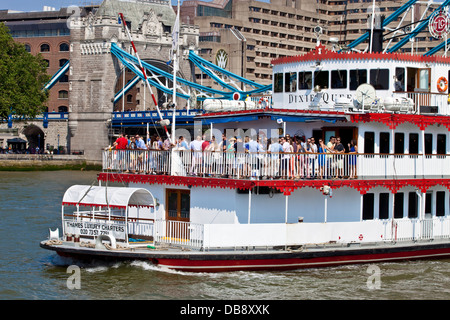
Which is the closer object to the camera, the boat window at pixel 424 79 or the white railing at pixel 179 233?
the white railing at pixel 179 233

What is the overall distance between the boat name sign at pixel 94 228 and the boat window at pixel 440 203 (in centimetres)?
956

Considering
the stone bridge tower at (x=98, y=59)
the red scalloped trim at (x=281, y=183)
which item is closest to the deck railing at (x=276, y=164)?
the red scalloped trim at (x=281, y=183)

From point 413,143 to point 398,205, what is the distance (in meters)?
1.92

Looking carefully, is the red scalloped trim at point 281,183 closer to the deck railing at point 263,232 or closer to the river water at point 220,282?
the deck railing at point 263,232

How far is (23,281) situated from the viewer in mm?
18188

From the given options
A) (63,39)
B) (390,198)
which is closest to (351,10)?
(63,39)

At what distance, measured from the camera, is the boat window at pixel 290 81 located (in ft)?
71.3

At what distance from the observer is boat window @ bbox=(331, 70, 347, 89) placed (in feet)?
69.3

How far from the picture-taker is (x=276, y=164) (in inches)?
723

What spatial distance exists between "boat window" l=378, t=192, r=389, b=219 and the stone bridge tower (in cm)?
5881

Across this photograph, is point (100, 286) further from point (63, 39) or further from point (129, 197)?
point (63, 39)

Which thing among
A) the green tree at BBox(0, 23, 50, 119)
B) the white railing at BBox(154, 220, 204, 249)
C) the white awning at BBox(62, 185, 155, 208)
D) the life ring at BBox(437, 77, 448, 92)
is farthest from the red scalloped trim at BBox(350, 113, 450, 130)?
the green tree at BBox(0, 23, 50, 119)

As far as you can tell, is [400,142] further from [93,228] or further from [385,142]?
[93,228]
